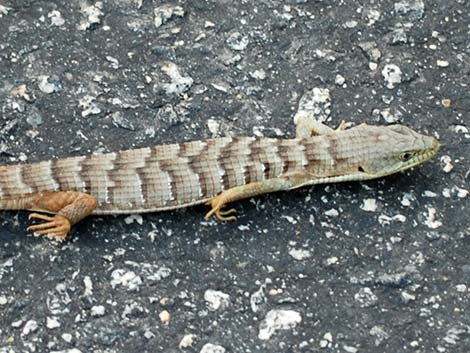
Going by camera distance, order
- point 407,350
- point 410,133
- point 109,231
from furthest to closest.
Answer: point 410,133
point 109,231
point 407,350

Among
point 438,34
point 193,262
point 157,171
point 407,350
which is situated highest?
point 438,34

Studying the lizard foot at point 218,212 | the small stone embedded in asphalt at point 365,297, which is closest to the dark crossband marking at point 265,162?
the lizard foot at point 218,212

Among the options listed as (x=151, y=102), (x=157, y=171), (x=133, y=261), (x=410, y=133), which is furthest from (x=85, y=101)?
(x=410, y=133)

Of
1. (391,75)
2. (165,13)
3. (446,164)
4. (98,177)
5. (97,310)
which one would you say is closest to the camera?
(97,310)

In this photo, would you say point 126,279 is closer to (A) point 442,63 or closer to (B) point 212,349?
(B) point 212,349

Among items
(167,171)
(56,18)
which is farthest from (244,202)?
(56,18)

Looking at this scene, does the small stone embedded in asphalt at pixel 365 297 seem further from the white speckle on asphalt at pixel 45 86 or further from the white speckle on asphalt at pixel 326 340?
the white speckle on asphalt at pixel 45 86

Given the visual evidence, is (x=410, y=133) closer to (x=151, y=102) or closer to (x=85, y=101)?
(x=151, y=102)
